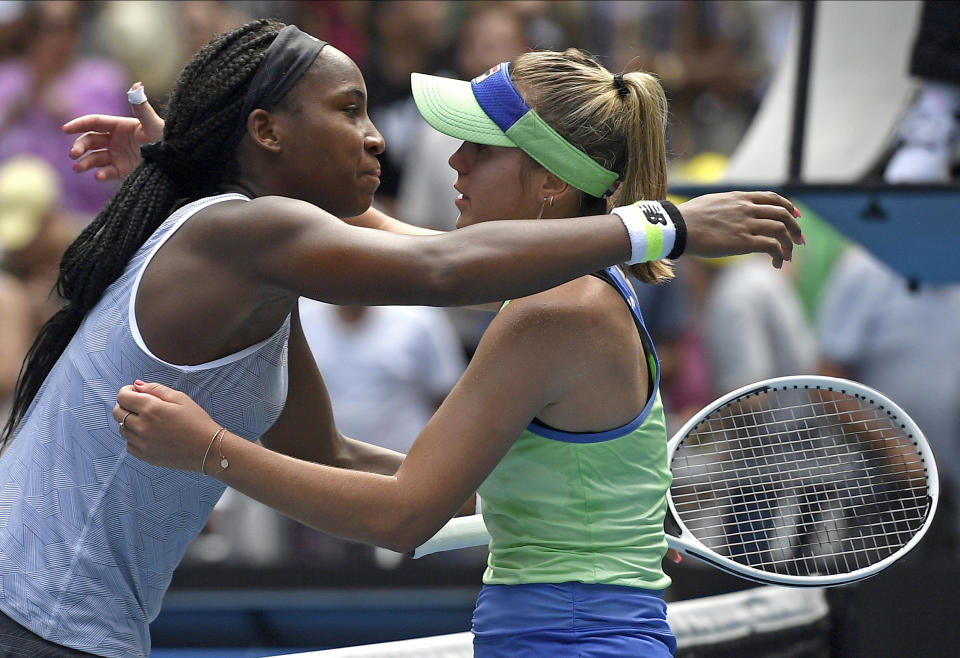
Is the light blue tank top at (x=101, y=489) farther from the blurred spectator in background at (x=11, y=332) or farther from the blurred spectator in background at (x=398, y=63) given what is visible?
the blurred spectator in background at (x=398, y=63)

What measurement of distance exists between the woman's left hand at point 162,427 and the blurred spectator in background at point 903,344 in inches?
159

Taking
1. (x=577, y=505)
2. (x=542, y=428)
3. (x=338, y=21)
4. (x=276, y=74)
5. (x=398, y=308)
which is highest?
(x=276, y=74)

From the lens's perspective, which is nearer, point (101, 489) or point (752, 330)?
point (101, 489)

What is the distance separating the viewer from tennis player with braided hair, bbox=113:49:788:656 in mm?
2051

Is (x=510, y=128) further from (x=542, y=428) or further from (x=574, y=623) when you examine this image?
(x=574, y=623)

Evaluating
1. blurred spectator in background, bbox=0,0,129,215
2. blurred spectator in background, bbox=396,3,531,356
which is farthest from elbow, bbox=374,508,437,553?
blurred spectator in background, bbox=0,0,129,215

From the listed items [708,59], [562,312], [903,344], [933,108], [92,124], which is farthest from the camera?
[708,59]

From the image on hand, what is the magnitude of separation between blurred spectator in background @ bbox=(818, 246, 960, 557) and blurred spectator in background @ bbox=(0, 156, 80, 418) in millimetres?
3176

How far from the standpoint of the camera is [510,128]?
2.26 metres

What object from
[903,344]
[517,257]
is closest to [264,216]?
[517,257]

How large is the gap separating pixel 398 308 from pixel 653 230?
10.8ft

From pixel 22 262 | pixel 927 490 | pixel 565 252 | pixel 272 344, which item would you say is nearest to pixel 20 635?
pixel 272 344

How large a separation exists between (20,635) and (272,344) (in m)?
0.61

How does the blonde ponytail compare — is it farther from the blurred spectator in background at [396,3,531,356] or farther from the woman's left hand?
the blurred spectator in background at [396,3,531,356]
